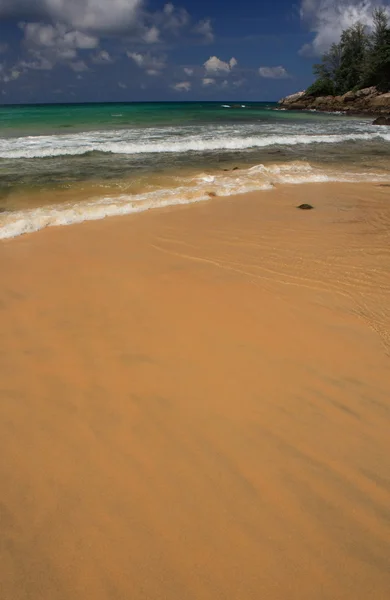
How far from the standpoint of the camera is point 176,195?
757 cm

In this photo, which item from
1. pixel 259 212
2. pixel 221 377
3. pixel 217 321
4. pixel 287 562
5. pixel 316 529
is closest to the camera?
pixel 287 562

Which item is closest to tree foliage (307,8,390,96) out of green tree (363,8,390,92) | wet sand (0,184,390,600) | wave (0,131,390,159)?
green tree (363,8,390,92)

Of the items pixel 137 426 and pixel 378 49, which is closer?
pixel 137 426

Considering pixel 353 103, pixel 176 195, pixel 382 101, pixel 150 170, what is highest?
pixel 353 103

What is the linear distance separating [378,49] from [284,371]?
60606 millimetres

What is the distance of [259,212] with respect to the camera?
646 cm

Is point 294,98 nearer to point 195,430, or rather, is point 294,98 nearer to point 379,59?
point 379,59

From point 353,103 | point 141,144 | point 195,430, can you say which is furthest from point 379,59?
point 195,430

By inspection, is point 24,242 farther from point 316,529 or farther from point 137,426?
point 316,529

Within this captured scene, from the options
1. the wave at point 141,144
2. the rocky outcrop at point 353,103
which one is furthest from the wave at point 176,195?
the rocky outcrop at point 353,103

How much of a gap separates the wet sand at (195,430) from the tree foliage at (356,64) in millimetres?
54647

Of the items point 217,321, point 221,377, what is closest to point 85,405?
point 221,377

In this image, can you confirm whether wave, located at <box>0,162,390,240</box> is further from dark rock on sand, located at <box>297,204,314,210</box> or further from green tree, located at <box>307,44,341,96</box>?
green tree, located at <box>307,44,341,96</box>

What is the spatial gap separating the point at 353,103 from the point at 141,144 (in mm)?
42746
